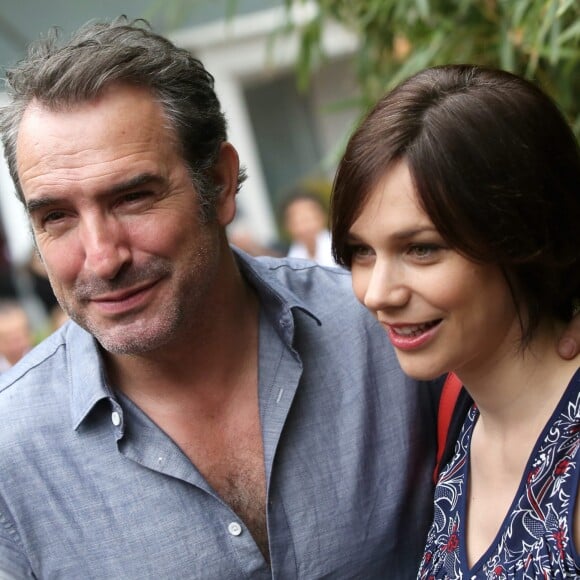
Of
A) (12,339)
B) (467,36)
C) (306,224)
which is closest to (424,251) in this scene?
(467,36)

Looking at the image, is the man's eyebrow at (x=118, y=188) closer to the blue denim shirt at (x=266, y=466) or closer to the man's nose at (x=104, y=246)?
the man's nose at (x=104, y=246)

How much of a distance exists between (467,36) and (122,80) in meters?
1.62

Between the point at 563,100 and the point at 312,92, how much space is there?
8.87 metres

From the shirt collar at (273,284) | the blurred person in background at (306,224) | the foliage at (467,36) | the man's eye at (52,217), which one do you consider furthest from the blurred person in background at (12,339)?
the man's eye at (52,217)

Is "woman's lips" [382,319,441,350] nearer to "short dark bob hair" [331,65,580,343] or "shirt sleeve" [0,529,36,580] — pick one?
"short dark bob hair" [331,65,580,343]

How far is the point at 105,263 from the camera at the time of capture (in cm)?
230

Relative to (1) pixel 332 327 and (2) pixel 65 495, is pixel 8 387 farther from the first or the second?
(1) pixel 332 327

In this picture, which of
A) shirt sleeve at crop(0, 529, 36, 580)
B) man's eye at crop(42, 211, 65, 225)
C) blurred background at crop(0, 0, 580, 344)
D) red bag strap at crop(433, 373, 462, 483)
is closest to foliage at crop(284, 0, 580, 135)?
blurred background at crop(0, 0, 580, 344)

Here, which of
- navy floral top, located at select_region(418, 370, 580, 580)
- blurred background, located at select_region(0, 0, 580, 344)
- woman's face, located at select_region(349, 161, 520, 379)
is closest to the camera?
navy floral top, located at select_region(418, 370, 580, 580)

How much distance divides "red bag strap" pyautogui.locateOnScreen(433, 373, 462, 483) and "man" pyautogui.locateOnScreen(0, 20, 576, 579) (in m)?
0.08

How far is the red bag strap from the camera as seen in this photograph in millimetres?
2510

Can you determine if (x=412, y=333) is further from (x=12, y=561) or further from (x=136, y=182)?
(x=12, y=561)

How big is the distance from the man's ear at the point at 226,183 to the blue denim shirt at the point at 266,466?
0.66ft

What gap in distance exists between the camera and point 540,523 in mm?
1982
